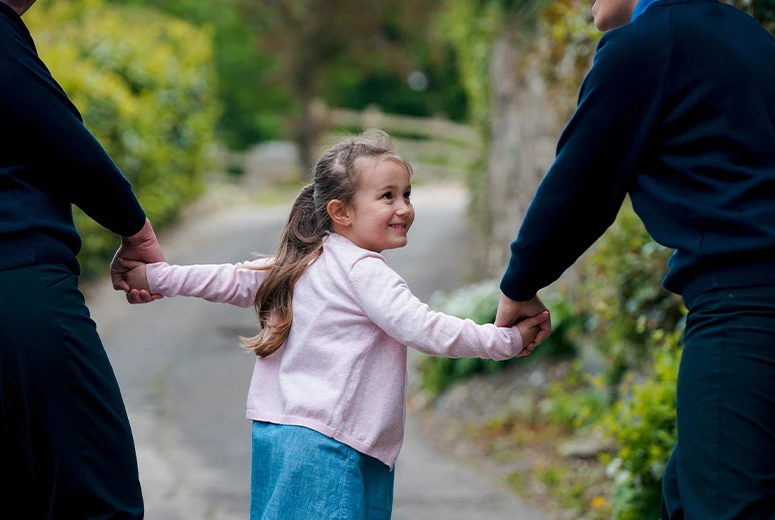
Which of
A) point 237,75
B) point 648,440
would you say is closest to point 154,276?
point 648,440

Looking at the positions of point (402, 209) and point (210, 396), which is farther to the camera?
point (210, 396)

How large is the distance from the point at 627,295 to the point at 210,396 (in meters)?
3.41

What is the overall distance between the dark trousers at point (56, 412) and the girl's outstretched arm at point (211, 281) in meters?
0.42

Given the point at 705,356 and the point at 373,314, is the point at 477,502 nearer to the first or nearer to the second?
the point at 373,314

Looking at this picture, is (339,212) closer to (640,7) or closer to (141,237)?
(141,237)

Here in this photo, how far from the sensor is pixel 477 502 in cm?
539

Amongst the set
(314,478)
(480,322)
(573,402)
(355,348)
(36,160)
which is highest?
(36,160)

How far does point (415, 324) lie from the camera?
255cm

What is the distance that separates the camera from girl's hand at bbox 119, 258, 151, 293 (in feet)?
9.55

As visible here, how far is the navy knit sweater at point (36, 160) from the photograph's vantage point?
232 cm

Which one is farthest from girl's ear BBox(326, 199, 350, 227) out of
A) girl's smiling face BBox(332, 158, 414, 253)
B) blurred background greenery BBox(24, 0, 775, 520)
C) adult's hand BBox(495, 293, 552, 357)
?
blurred background greenery BBox(24, 0, 775, 520)

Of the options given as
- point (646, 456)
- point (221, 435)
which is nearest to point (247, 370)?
point (221, 435)

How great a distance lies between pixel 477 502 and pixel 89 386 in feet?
10.9

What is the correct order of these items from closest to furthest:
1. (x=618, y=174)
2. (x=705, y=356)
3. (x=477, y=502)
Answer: (x=705, y=356) < (x=618, y=174) < (x=477, y=502)
